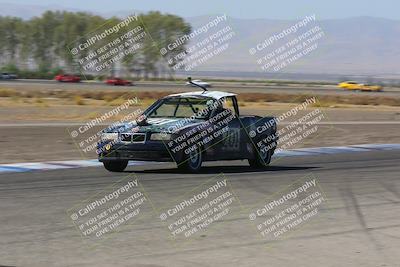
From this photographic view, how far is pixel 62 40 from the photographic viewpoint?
13850cm

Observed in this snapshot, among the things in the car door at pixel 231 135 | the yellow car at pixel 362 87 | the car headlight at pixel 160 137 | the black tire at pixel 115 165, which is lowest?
the yellow car at pixel 362 87

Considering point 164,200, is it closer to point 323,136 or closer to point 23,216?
point 23,216

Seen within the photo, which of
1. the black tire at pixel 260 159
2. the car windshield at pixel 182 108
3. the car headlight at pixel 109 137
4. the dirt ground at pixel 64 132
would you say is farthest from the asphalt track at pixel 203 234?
the dirt ground at pixel 64 132

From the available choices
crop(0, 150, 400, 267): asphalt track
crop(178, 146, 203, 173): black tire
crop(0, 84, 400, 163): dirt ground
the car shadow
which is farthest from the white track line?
crop(178, 146, 203, 173): black tire

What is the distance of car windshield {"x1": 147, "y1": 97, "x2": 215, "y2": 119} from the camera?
46.8ft

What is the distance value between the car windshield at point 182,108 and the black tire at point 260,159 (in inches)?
72.3

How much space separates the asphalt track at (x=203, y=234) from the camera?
23.5 ft

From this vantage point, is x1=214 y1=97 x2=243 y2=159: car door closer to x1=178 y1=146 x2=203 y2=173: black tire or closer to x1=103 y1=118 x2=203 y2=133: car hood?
x1=178 y1=146 x2=203 y2=173: black tire

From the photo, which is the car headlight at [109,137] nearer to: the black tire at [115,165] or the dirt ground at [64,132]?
the black tire at [115,165]

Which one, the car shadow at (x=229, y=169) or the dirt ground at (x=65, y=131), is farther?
the dirt ground at (x=65, y=131)

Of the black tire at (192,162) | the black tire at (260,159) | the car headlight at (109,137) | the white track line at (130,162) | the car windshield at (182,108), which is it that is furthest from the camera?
the black tire at (260,159)

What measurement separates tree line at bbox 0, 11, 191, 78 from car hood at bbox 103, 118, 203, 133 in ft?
348

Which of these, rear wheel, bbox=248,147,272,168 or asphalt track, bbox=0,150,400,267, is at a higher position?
asphalt track, bbox=0,150,400,267

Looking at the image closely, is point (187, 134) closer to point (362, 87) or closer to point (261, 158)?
point (261, 158)
